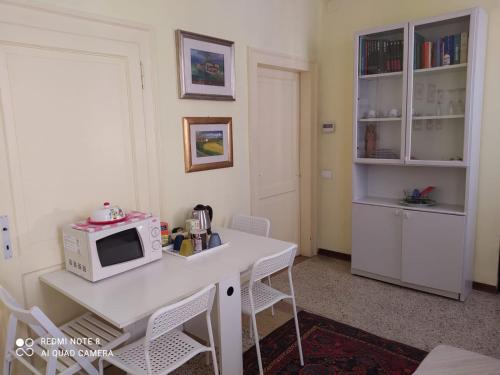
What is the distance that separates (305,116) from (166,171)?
1985 millimetres

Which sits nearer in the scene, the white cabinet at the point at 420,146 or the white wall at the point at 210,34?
the white wall at the point at 210,34

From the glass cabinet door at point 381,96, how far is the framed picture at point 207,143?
4.34ft

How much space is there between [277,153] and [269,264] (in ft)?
6.30

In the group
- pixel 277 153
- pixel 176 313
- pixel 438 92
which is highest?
pixel 438 92

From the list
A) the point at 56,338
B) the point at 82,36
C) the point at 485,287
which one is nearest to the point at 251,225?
the point at 56,338

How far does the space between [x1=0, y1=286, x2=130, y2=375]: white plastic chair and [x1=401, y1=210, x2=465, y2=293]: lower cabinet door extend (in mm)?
2496

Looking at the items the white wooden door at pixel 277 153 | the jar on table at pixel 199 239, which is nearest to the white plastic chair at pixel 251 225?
the white wooden door at pixel 277 153

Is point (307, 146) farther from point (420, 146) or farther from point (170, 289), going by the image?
point (170, 289)

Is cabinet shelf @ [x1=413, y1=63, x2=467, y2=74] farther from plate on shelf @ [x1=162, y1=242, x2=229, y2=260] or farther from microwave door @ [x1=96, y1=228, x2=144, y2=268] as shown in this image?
microwave door @ [x1=96, y1=228, x2=144, y2=268]

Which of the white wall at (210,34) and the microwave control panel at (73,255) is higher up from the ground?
the white wall at (210,34)

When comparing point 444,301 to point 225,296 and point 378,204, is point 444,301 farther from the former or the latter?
point 225,296

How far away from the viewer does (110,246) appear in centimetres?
200

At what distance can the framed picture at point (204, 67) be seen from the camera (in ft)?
8.71

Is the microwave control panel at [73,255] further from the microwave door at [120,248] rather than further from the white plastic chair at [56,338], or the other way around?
the white plastic chair at [56,338]
